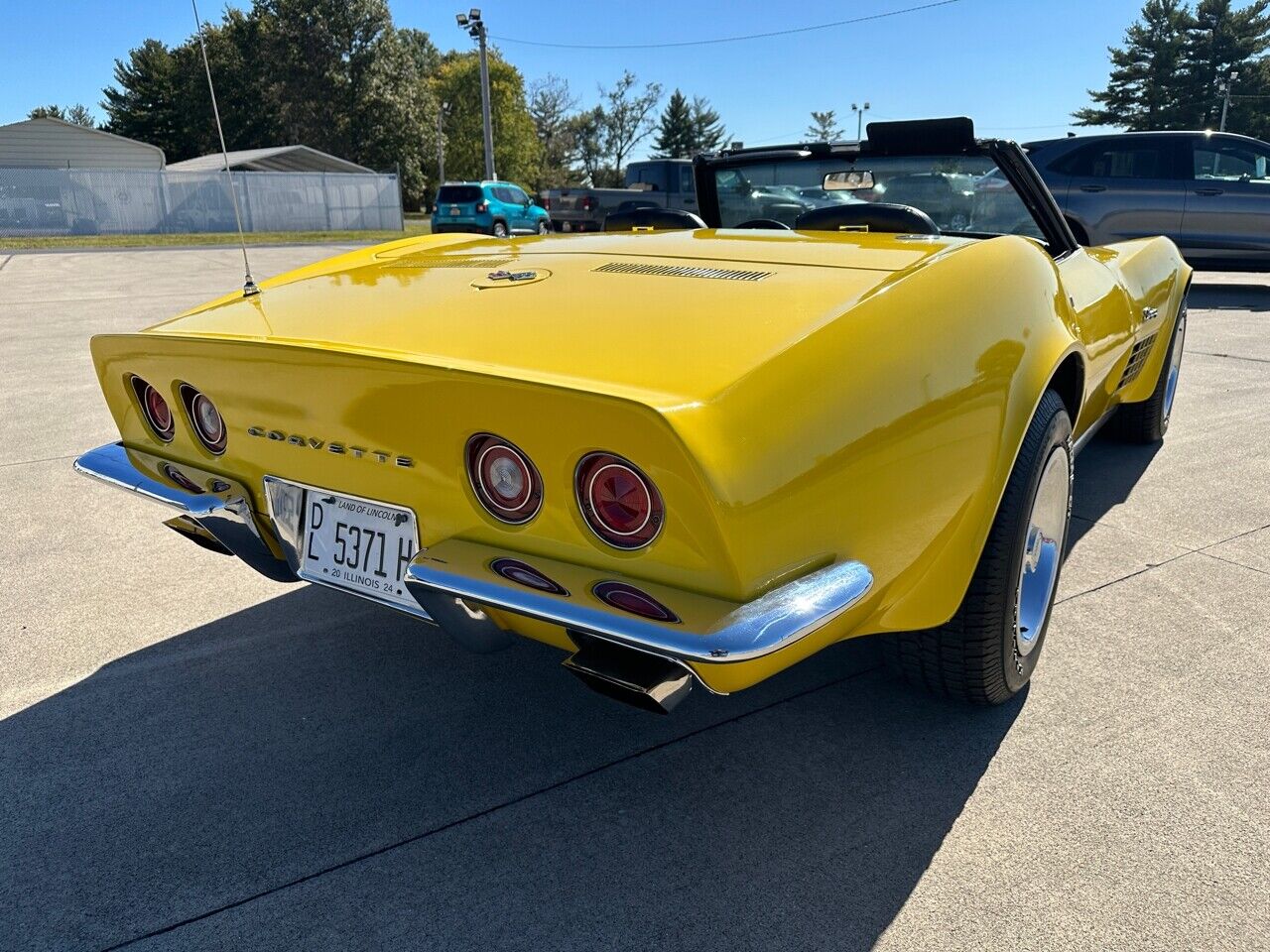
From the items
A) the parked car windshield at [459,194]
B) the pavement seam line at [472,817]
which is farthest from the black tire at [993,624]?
the parked car windshield at [459,194]

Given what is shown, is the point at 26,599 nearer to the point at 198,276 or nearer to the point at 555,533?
the point at 555,533

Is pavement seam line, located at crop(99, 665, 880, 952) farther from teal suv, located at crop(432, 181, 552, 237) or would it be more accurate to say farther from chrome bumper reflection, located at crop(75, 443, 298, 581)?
teal suv, located at crop(432, 181, 552, 237)

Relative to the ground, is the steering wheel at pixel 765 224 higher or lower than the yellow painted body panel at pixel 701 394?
higher

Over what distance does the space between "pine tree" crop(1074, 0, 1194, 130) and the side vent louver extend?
53752 mm

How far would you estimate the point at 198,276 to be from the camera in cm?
1454

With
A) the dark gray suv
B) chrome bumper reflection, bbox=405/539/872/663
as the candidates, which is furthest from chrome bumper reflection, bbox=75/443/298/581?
the dark gray suv

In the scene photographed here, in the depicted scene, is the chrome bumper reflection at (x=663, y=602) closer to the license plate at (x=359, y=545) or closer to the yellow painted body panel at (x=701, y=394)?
the yellow painted body panel at (x=701, y=394)

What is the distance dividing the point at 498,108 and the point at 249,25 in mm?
13659

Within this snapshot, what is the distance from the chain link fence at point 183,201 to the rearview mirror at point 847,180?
2351 centimetres

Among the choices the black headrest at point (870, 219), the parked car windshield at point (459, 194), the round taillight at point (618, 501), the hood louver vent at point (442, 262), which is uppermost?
the parked car windshield at point (459, 194)

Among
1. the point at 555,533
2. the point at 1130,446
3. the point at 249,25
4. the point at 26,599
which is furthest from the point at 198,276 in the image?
the point at 249,25

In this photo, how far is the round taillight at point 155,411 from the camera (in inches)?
88.4

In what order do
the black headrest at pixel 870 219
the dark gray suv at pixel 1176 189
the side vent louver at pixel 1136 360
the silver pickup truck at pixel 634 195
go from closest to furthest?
the black headrest at pixel 870 219 → the side vent louver at pixel 1136 360 → the dark gray suv at pixel 1176 189 → the silver pickup truck at pixel 634 195

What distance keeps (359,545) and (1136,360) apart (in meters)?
2.96
